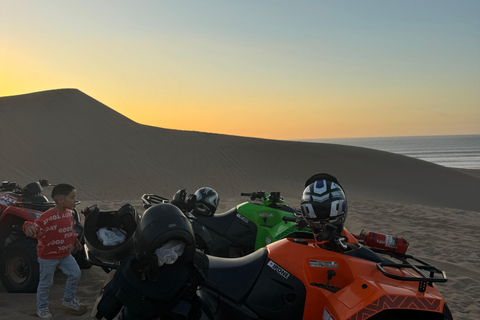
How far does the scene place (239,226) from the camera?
5.48 metres

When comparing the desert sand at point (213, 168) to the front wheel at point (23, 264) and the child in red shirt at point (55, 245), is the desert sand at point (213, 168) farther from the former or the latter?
the front wheel at point (23, 264)

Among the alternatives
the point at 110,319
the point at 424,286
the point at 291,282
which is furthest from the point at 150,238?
the point at 424,286

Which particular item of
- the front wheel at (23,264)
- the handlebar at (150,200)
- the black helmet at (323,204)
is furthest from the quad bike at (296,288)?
the front wheel at (23,264)

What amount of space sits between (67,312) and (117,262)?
1.60 metres

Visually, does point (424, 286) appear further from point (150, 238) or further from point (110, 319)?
point (110, 319)

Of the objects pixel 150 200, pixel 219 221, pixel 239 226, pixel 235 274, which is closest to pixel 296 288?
pixel 235 274

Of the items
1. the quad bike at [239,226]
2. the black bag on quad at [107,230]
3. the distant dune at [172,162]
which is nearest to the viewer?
the black bag on quad at [107,230]

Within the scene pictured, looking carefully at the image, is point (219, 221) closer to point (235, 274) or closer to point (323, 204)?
point (323, 204)

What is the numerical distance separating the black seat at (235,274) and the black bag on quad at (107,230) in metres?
1.37

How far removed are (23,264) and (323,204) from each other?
4545 millimetres

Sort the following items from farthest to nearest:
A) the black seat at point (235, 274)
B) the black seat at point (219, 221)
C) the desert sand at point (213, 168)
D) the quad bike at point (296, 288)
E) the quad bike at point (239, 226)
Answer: the desert sand at point (213, 168), the black seat at point (219, 221), the quad bike at point (239, 226), the black seat at point (235, 274), the quad bike at point (296, 288)

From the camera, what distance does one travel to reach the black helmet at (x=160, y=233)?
2.47 m

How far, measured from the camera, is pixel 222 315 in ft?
8.41

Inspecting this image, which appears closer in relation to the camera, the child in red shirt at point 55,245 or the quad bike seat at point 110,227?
the quad bike seat at point 110,227
